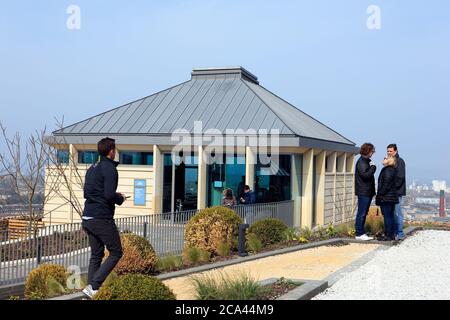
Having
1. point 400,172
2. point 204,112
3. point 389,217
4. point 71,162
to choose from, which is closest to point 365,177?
point 400,172

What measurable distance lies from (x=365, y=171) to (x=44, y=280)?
7.02 m

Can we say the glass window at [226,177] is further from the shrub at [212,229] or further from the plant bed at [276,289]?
the plant bed at [276,289]

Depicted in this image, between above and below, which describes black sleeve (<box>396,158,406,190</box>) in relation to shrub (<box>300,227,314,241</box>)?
above

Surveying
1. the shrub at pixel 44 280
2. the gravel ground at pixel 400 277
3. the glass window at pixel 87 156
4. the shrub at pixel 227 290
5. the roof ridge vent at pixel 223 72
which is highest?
the roof ridge vent at pixel 223 72

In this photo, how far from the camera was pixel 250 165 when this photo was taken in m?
19.1

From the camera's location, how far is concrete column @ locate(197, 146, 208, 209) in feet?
64.0

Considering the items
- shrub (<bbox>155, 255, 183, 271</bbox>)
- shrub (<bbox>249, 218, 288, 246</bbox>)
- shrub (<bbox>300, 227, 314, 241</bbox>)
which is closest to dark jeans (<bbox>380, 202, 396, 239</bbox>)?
shrub (<bbox>300, 227, 314, 241</bbox>)

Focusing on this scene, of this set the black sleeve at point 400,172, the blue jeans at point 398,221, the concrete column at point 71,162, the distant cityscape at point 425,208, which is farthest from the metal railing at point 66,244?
the concrete column at point 71,162

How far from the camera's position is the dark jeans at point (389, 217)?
11.7 meters

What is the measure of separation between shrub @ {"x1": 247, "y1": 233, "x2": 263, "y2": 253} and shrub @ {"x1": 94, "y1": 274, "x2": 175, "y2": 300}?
19.9 ft

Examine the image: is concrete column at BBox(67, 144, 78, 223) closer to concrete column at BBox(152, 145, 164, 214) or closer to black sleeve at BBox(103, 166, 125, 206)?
concrete column at BBox(152, 145, 164, 214)

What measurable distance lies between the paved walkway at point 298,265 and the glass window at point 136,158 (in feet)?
34.6

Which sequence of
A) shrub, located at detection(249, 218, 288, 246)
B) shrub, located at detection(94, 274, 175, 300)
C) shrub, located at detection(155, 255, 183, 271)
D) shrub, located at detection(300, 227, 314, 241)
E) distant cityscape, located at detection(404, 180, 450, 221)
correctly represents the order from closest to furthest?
shrub, located at detection(94, 274, 175, 300) → shrub, located at detection(155, 255, 183, 271) → shrub, located at detection(249, 218, 288, 246) → shrub, located at detection(300, 227, 314, 241) → distant cityscape, located at detection(404, 180, 450, 221)

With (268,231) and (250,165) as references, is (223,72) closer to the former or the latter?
(250,165)
